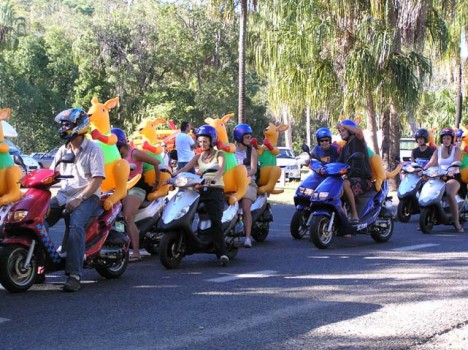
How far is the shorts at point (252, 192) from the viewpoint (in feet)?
37.5

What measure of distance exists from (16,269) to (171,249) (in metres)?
2.29

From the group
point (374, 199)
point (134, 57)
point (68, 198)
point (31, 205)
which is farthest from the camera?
point (134, 57)

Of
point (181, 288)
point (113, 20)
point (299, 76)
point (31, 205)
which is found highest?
point (113, 20)

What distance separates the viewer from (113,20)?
135 feet

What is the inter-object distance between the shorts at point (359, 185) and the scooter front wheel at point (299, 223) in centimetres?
93

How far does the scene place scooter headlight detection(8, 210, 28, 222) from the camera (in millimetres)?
7203

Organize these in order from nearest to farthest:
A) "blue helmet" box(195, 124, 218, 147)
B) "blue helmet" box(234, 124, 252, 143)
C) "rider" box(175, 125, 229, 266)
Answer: "rider" box(175, 125, 229, 266), "blue helmet" box(195, 124, 218, 147), "blue helmet" box(234, 124, 252, 143)

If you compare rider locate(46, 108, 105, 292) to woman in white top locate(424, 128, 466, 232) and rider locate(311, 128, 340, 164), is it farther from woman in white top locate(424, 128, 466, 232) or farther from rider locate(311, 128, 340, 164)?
woman in white top locate(424, 128, 466, 232)

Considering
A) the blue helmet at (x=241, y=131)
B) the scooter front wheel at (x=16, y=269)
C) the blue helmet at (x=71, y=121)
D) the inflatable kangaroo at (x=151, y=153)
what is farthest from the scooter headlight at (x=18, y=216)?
the blue helmet at (x=241, y=131)

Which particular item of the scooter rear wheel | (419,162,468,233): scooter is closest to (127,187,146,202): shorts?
(419,162,468,233): scooter

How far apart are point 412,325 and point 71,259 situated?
3.39 meters

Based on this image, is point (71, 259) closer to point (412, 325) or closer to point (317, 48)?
point (412, 325)

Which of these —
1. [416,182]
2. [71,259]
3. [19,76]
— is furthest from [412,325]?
[19,76]

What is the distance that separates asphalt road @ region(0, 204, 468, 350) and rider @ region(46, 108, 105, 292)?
0.35 metres
